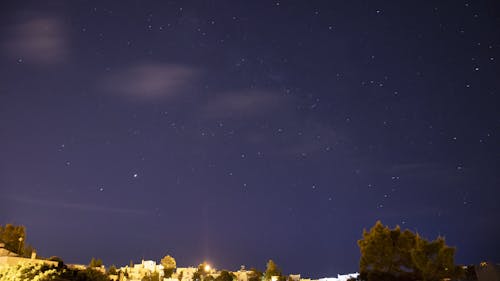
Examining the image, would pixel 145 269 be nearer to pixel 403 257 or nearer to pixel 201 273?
pixel 201 273

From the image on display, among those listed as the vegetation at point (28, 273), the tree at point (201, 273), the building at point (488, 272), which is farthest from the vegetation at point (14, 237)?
the building at point (488, 272)

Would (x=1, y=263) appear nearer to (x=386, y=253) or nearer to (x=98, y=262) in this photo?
(x=386, y=253)

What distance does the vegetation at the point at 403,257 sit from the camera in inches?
1351

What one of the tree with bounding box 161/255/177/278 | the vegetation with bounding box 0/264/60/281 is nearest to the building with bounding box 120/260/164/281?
the tree with bounding box 161/255/177/278

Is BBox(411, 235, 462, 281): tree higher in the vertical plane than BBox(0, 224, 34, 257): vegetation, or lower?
lower

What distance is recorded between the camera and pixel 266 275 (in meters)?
69.9

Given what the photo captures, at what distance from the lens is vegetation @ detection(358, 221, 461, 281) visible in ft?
113

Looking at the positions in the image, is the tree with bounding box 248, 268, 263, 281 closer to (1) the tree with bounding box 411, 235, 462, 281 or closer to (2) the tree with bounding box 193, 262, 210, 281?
(2) the tree with bounding box 193, 262, 210, 281

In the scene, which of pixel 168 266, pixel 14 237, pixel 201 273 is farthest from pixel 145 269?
pixel 14 237

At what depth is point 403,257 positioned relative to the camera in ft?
121

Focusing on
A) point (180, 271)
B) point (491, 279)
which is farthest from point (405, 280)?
point (180, 271)

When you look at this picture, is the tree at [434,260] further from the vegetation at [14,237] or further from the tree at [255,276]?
the tree at [255,276]

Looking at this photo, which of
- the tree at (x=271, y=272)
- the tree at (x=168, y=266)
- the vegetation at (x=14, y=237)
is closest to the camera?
the vegetation at (x=14, y=237)

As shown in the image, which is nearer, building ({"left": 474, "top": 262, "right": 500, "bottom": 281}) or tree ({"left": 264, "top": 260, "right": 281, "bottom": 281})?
building ({"left": 474, "top": 262, "right": 500, "bottom": 281})
